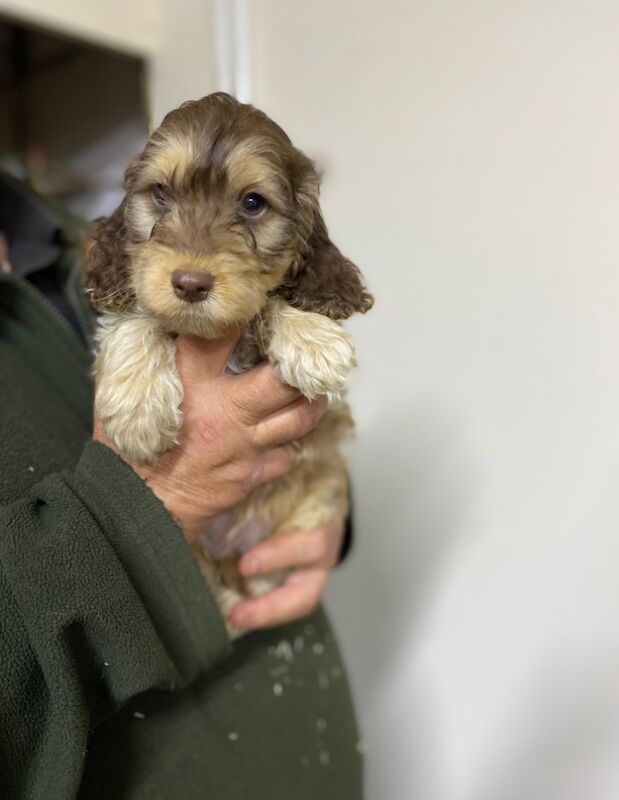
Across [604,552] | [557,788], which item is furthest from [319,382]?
[557,788]

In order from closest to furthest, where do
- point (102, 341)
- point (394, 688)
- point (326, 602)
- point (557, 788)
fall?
1. point (102, 341)
2. point (557, 788)
3. point (394, 688)
4. point (326, 602)

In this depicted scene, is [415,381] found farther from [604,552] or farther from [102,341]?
[102,341]

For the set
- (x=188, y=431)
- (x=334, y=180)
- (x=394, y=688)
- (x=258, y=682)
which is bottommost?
(x=394, y=688)

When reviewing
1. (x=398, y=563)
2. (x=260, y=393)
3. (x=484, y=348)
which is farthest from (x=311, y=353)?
(x=398, y=563)

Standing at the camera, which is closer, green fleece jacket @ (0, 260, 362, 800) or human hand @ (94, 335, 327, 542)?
green fleece jacket @ (0, 260, 362, 800)

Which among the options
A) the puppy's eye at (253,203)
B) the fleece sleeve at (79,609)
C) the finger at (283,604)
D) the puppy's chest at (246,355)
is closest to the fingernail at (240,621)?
the finger at (283,604)

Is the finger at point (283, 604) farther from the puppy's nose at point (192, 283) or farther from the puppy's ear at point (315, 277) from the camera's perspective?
the puppy's nose at point (192, 283)

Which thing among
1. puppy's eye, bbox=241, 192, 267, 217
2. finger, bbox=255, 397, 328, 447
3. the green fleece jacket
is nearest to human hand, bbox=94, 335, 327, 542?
finger, bbox=255, 397, 328, 447

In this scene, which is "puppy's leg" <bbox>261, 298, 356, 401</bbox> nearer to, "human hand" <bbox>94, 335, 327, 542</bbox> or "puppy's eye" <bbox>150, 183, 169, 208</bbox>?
"human hand" <bbox>94, 335, 327, 542</bbox>
